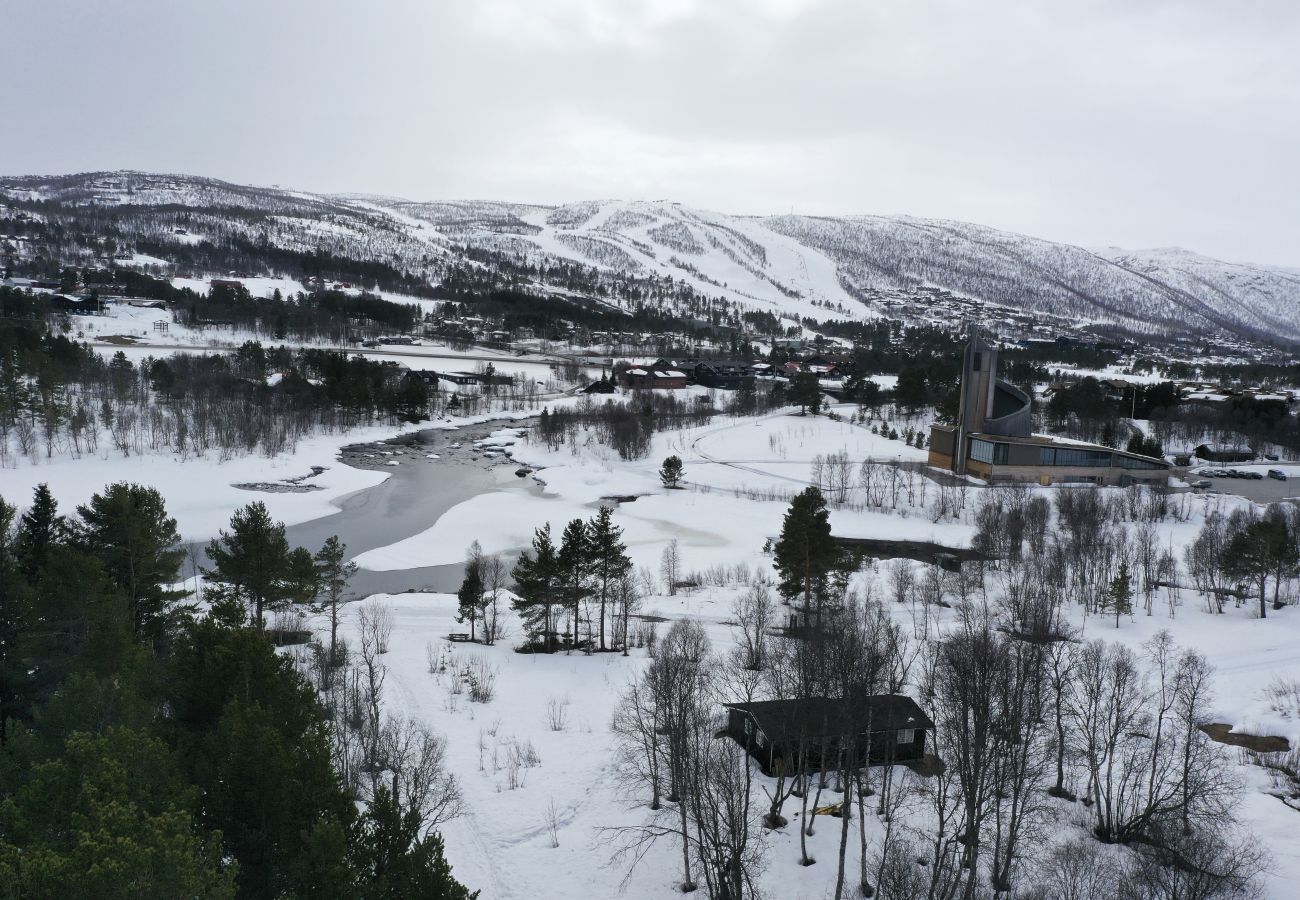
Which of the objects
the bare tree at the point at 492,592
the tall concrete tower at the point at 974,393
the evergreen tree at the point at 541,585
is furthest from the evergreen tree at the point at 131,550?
the tall concrete tower at the point at 974,393

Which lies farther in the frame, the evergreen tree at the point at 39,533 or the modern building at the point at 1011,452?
the modern building at the point at 1011,452

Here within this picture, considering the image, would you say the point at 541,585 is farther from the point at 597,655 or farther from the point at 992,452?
the point at 992,452

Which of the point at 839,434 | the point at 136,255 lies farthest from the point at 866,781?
the point at 136,255

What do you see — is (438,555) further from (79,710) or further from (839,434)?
(839,434)

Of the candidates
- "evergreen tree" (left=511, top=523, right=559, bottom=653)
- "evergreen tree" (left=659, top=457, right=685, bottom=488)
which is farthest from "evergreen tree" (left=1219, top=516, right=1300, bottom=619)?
"evergreen tree" (left=659, top=457, right=685, bottom=488)

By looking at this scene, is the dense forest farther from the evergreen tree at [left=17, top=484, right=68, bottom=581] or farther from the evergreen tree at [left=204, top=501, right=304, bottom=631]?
the evergreen tree at [left=204, top=501, right=304, bottom=631]

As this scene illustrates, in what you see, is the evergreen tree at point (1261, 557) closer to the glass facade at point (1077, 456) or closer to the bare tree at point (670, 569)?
the bare tree at point (670, 569)
